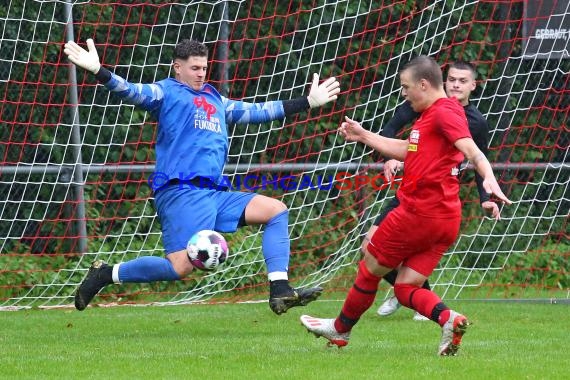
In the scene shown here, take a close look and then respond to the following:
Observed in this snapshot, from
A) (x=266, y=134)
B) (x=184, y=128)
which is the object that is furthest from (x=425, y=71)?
(x=266, y=134)

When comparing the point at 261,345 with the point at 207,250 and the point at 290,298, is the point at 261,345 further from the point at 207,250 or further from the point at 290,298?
the point at 207,250

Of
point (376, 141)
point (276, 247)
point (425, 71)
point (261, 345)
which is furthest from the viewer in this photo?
point (276, 247)

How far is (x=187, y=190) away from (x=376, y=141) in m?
1.65

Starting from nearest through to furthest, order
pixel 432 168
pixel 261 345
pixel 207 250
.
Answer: pixel 432 168
pixel 261 345
pixel 207 250

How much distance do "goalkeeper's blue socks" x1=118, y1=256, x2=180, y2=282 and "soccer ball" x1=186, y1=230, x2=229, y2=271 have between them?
33cm

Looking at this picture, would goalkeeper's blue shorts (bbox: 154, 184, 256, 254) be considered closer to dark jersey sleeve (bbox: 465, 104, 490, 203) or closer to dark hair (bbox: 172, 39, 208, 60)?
dark hair (bbox: 172, 39, 208, 60)

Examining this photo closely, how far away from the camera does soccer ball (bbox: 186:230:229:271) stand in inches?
305

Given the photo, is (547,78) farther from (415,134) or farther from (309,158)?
(415,134)

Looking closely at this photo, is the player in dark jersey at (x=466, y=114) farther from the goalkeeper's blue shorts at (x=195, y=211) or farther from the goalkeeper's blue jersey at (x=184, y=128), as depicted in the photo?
the goalkeeper's blue jersey at (x=184, y=128)

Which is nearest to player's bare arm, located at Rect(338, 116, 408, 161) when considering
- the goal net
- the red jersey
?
the red jersey

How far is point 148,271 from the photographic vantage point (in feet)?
26.8

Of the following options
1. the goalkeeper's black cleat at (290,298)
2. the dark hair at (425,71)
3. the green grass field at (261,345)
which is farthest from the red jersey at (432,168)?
the goalkeeper's black cleat at (290,298)

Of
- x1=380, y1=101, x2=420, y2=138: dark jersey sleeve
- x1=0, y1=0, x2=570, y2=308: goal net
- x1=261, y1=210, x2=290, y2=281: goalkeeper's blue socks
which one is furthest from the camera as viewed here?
x1=0, y1=0, x2=570, y2=308: goal net

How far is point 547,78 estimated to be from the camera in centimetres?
1255
